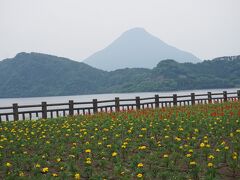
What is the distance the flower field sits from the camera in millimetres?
7594

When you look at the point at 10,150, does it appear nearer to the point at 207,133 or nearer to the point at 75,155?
the point at 75,155

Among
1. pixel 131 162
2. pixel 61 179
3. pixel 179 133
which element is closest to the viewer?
pixel 61 179

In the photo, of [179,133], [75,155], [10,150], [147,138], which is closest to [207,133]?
[179,133]

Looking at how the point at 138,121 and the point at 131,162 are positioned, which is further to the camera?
the point at 138,121

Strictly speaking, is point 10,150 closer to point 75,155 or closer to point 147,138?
point 75,155

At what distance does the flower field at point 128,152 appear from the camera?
759 cm

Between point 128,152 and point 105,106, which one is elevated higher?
point 105,106

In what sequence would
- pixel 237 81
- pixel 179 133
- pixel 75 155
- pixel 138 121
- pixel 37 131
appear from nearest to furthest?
pixel 75 155 → pixel 179 133 → pixel 37 131 → pixel 138 121 → pixel 237 81

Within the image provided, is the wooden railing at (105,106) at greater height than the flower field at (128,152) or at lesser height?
greater

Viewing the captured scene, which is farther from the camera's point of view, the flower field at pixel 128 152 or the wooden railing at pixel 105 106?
the wooden railing at pixel 105 106

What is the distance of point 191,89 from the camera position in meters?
194

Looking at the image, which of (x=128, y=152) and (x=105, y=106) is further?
(x=105, y=106)

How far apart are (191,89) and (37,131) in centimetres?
18602

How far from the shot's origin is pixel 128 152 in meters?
9.52
